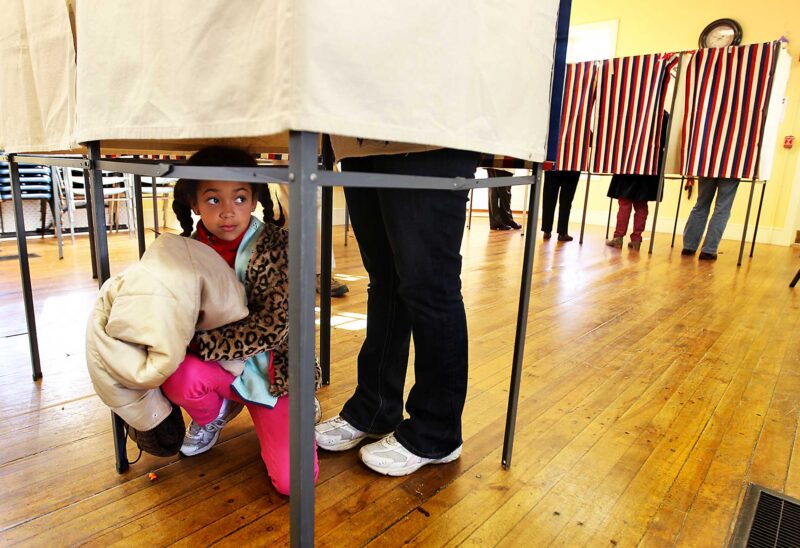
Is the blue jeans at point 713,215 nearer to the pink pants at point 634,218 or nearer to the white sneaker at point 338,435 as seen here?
the pink pants at point 634,218

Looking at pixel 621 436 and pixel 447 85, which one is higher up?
pixel 447 85

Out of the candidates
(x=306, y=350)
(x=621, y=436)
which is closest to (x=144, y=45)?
(x=306, y=350)

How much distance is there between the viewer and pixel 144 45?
24.4 inches

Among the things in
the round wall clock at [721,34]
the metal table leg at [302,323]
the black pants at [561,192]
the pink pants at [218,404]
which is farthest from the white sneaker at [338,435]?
the round wall clock at [721,34]

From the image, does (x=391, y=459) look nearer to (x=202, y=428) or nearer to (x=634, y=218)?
(x=202, y=428)

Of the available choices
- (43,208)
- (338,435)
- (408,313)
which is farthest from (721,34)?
(43,208)

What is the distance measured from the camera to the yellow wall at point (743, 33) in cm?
458

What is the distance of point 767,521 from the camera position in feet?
2.84

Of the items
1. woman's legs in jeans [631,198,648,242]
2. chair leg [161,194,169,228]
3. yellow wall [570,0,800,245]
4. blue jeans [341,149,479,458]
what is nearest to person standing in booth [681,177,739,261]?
woman's legs in jeans [631,198,648,242]

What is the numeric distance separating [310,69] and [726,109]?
3852 millimetres

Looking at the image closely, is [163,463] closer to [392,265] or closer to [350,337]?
[392,265]

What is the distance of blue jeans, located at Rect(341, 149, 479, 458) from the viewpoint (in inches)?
30.8

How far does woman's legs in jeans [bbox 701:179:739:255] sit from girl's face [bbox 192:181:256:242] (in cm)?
362

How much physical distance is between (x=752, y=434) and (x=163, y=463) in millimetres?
1238
